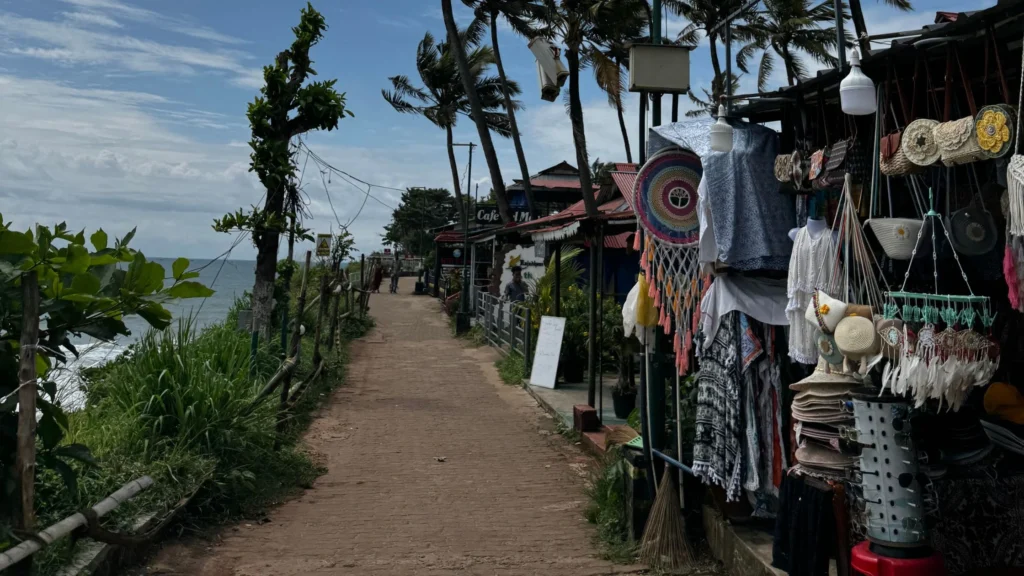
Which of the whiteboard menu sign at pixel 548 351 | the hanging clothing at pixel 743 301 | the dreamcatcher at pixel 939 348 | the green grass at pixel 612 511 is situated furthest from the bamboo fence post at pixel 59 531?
the whiteboard menu sign at pixel 548 351

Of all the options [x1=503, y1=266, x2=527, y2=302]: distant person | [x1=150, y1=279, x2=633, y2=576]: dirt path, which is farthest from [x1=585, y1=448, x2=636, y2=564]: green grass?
[x1=503, y1=266, x2=527, y2=302]: distant person

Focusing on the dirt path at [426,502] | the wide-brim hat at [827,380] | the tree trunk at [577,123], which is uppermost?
the tree trunk at [577,123]

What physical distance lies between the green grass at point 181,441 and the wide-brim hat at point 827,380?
417cm

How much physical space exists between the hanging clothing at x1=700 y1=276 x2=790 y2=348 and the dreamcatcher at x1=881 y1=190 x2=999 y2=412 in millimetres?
1244

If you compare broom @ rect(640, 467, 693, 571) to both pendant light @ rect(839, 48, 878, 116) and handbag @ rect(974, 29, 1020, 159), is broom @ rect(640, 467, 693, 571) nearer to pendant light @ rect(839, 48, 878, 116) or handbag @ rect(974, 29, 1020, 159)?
pendant light @ rect(839, 48, 878, 116)

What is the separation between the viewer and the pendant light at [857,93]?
3479 mm

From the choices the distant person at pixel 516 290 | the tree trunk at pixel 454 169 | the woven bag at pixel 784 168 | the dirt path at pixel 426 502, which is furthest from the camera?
the tree trunk at pixel 454 169

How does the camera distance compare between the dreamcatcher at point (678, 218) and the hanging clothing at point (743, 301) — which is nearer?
the hanging clothing at point (743, 301)

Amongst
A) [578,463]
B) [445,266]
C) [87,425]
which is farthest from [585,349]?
[445,266]

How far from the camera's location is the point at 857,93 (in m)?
3.48

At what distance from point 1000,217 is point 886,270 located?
599 mm

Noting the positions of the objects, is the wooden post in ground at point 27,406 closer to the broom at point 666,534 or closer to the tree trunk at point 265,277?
the broom at point 666,534

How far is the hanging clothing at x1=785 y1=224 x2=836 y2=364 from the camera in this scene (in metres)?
4.04

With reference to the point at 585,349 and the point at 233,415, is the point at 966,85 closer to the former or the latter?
the point at 233,415
